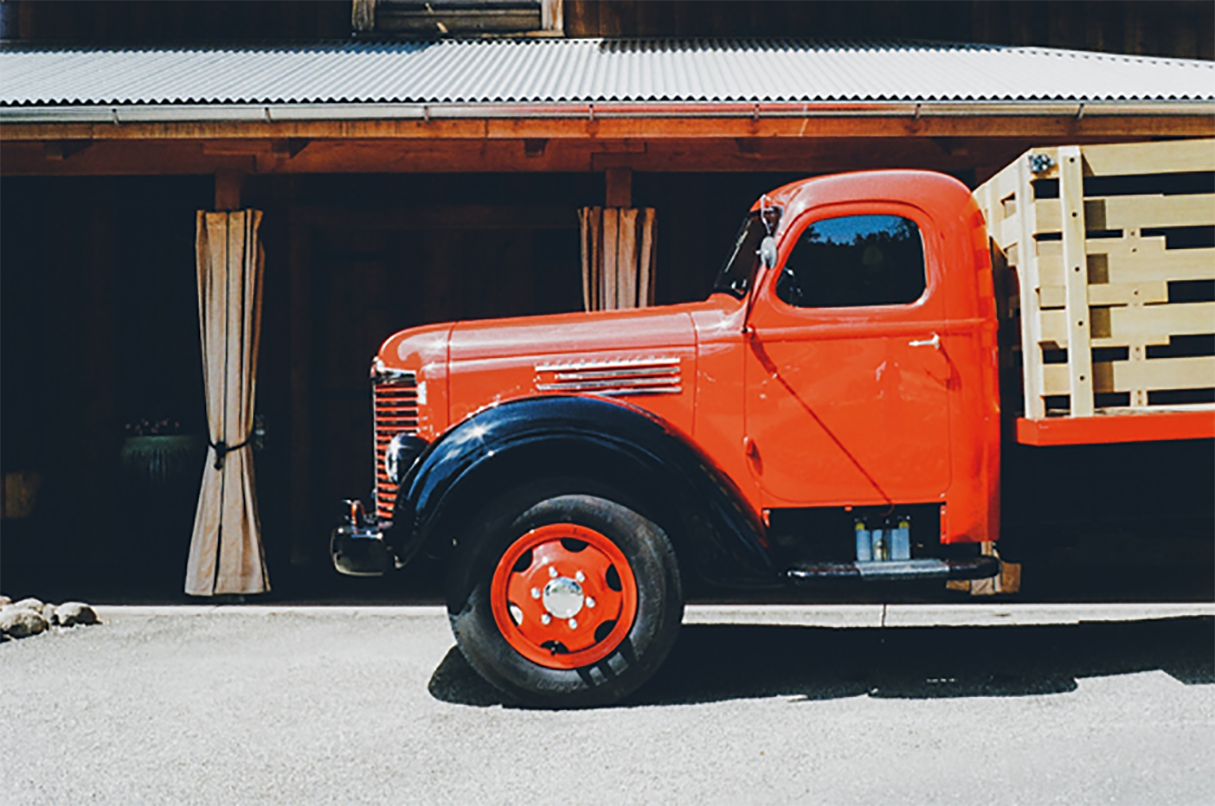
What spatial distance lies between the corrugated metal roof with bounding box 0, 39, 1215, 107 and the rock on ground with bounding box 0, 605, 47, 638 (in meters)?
2.97

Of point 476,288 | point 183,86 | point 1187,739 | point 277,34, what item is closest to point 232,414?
point 183,86

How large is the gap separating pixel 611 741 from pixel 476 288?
5644mm

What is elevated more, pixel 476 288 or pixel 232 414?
pixel 476 288

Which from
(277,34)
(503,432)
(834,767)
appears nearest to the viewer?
(834,767)

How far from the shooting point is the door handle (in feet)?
14.8

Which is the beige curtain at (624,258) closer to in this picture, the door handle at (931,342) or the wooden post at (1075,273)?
the door handle at (931,342)

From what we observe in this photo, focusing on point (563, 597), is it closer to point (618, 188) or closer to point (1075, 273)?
point (1075, 273)

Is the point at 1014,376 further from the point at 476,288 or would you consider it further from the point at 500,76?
the point at 476,288

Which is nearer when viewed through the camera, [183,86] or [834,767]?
[834,767]

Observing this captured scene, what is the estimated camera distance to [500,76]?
7.28 metres

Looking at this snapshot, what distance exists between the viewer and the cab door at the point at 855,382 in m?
4.53

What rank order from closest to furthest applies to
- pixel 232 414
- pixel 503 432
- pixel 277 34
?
pixel 503 432 < pixel 232 414 < pixel 277 34

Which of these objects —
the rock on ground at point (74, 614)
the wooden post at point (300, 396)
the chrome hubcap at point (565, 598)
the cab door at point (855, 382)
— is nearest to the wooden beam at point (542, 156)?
the wooden post at point (300, 396)

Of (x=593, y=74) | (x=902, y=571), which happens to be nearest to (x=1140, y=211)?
(x=902, y=571)
